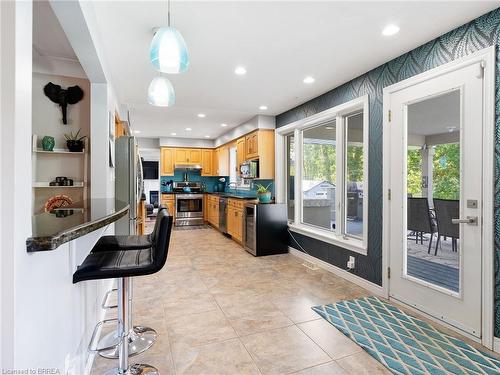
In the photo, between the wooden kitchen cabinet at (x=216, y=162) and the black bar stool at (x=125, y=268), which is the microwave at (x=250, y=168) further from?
the black bar stool at (x=125, y=268)

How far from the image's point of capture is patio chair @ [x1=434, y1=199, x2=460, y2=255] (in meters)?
2.30

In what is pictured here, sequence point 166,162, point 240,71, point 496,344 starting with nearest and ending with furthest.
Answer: point 496,344 < point 240,71 < point 166,162

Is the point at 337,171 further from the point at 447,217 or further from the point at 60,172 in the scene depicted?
the point at 60,172

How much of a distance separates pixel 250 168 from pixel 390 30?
340cm

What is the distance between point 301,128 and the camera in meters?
4.59

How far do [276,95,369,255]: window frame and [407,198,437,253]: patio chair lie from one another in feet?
1.74

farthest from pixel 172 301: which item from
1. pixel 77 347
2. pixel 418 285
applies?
pixel 418 285

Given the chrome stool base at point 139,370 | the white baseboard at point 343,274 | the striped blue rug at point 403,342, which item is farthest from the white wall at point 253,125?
the chrome stool base at point 139,370

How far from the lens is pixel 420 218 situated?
104 inches

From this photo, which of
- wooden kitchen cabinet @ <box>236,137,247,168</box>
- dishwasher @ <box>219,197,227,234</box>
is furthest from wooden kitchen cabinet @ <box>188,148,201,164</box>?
wooden kitchen cabinet @ <box>236,137,247,168</box>

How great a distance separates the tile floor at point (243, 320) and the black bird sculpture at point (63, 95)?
7.05ft

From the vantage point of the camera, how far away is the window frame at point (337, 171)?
320 centimetres

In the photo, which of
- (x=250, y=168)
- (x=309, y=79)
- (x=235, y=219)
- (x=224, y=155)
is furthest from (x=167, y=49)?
(x=224, y=155)

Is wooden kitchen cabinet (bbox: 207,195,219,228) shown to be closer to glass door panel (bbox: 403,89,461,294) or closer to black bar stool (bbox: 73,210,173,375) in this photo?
glass door panel (bbox: 403,89,461,294)
